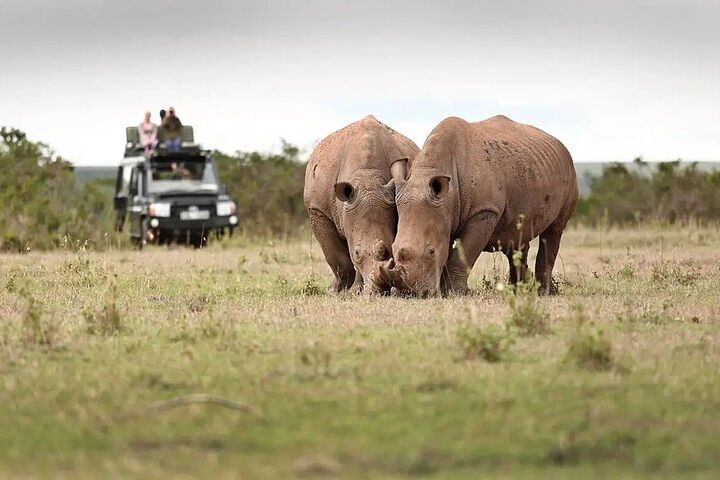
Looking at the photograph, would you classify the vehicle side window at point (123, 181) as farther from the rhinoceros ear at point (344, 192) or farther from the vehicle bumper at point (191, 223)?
the rhinoceros ear at point (344, 192)

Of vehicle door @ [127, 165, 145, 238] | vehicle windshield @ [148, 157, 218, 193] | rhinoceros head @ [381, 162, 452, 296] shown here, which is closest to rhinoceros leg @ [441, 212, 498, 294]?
rhinoceros head @ [381, 162, 452, 296]

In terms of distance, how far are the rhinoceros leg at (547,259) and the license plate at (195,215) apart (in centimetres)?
1220

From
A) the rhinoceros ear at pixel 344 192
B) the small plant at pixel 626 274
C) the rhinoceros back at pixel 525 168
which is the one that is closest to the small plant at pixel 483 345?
the rhinoceros ear at pixel 344 192

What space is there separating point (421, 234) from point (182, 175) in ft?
49.9

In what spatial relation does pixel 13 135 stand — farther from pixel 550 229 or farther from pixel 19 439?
pixel 19 439

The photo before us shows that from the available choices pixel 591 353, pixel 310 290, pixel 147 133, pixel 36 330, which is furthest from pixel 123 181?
pixel 591 353

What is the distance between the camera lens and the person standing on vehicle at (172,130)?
27438mm

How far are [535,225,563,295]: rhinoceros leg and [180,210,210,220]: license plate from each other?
1220 centimetres

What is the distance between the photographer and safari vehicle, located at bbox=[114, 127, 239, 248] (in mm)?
26625

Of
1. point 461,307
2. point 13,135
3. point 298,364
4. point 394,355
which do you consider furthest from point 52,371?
point 13,135

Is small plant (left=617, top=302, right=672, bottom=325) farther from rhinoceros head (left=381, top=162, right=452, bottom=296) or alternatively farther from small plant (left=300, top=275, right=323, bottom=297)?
small plant (left=300, top=275, right=323, bottom=297)

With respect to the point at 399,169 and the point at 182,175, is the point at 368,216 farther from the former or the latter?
the point at 182,175

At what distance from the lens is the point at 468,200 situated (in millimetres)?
13766

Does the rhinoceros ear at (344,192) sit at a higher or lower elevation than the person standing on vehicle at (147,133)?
lower
